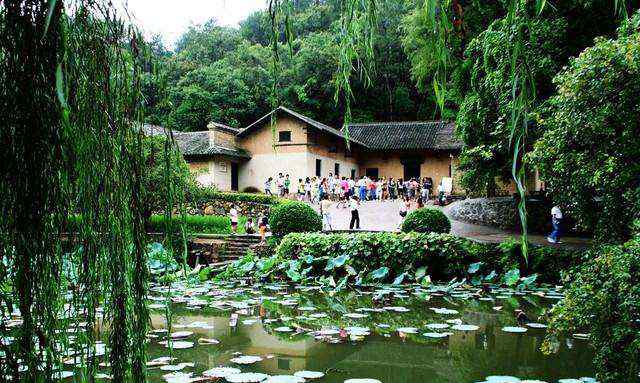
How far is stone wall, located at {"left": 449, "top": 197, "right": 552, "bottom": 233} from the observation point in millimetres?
17391

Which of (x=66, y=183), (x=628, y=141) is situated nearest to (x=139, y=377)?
(x=66, y=183)

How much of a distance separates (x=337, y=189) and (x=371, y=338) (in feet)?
81.1

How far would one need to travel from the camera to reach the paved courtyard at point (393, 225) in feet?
50.3

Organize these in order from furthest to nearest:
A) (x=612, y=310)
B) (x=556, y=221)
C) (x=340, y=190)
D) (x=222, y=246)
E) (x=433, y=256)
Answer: (x=340, y=190) → (x=222, y=246) → (x=556, y=221) → (x=433, y=256) → (x=612, y=310)

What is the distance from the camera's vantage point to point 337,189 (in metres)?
30.1

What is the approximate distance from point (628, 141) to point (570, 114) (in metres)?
1.49

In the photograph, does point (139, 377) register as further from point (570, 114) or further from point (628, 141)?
point (570, 114)

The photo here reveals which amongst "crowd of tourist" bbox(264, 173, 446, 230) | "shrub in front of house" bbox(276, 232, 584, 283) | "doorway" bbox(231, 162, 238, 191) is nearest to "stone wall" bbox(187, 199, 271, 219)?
"crowd of tourist" bbox(264, 173, 446, 230)

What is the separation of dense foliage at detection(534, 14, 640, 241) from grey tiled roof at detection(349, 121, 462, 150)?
2480cm

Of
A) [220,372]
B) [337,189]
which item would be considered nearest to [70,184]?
[220,372]

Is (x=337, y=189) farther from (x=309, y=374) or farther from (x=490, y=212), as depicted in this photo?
(x=309, y=374)

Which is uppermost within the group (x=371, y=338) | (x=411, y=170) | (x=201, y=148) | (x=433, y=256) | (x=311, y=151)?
(x=201, y=148)

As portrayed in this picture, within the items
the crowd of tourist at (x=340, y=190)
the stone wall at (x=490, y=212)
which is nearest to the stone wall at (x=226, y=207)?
the crowd of tourist at (x=340, y=190)

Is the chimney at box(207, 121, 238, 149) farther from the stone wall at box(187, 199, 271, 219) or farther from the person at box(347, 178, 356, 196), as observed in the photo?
the person at box(347, 178, 356, 196)
